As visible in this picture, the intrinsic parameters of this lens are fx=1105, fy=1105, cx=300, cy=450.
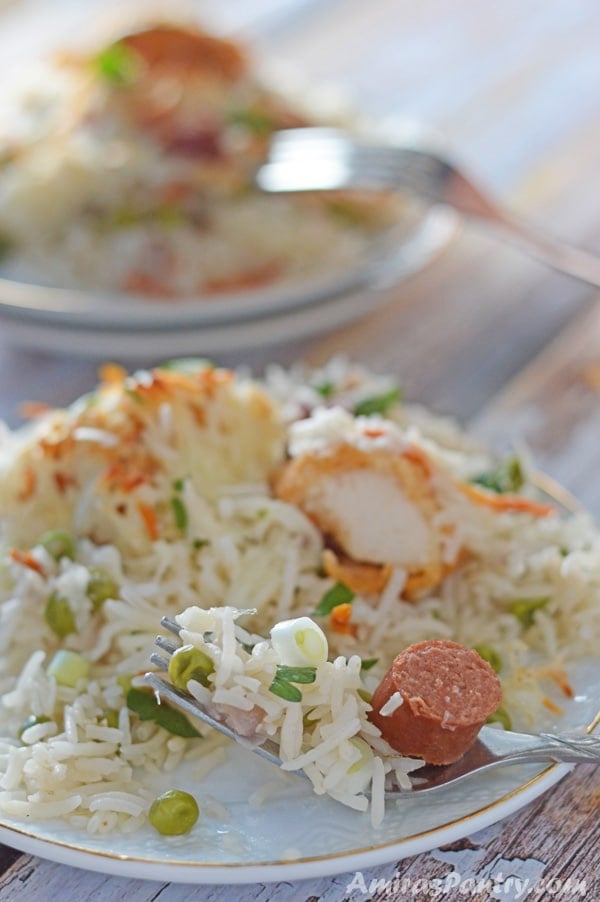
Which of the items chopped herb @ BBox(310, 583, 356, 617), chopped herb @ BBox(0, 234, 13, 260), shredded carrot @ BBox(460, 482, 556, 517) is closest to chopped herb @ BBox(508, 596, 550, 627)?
shredded carrot @ BBox(460, 482, 556, 517)

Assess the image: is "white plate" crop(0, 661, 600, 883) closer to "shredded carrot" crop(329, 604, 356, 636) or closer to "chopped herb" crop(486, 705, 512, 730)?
"chopped herb" crop(486, 705, 512, 730)

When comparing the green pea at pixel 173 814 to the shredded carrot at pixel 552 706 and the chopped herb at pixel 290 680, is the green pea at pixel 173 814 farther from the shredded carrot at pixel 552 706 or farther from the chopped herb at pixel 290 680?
the shredded carrot at pixel 552 706

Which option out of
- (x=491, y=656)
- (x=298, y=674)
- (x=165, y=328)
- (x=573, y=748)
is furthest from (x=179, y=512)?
(x=165, y=328)

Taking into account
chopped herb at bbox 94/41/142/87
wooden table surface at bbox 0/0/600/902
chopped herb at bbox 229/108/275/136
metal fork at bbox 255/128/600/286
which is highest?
chopped herb at bbox 94/41/142/87

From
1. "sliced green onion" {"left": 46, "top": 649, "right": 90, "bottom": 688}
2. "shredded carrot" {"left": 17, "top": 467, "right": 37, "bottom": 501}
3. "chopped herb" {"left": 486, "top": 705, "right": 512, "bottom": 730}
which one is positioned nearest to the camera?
"chopped herb" {"left": 486, "top": 705, "right": 512, "bottom": 730}

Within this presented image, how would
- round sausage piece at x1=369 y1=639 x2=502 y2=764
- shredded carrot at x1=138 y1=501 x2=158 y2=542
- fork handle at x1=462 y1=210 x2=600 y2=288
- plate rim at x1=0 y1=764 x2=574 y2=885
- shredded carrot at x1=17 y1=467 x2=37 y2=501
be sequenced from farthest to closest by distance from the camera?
1. fork handle at x1=462 y1=210 x2=600 y2=288
2. shredded carrot at x1=17 y1=467 x2=37 y2=501
3. shredded carrot at x1=138 y1=501 x2=158 y2=542
4. round sausage piece at x1=369 y1=639 x2=502 y2=764
5. plate rim at x1=0 y1=764 x2=574 y2=885

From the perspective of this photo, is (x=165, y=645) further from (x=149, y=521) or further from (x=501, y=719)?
(x=501, y=719)

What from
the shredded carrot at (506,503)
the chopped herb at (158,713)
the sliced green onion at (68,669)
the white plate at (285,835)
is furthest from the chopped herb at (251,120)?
the white plate at (285,835)
